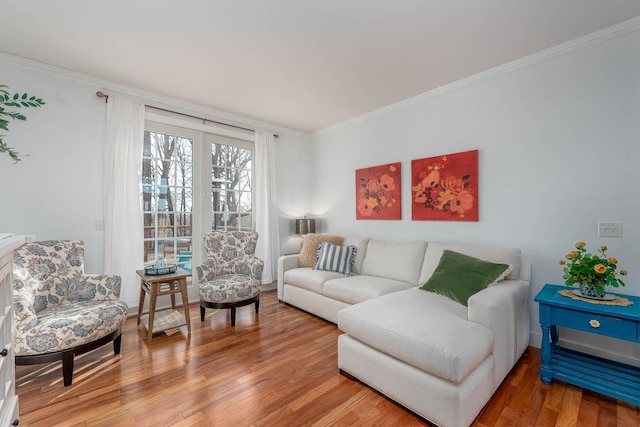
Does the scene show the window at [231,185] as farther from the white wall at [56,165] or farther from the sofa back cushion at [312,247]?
the white wall at [56,165]

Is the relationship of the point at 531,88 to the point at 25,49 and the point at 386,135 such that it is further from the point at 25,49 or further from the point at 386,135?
the point at 25,49

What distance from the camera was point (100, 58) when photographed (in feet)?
8.63

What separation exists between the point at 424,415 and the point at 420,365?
279mm

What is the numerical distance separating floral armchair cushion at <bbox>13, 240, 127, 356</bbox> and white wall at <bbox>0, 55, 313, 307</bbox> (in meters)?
0.43

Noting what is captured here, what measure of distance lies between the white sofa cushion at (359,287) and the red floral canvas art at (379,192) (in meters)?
0.97

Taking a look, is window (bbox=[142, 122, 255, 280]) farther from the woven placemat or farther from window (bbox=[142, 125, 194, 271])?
the woven placemat

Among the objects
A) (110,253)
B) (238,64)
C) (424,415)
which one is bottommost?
(424,415)

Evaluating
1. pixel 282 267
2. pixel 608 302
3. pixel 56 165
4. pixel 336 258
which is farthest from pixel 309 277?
pixel 56 165

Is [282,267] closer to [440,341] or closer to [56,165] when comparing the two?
[440,341]

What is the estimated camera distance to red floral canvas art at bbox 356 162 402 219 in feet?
12.0

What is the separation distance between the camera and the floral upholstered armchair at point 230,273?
296 centimetres

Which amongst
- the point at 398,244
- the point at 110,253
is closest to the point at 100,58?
the point at 110,253

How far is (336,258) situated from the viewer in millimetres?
3512

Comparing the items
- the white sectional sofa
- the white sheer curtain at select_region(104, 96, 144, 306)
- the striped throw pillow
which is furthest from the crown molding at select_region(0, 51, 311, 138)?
the white sectional sofa
